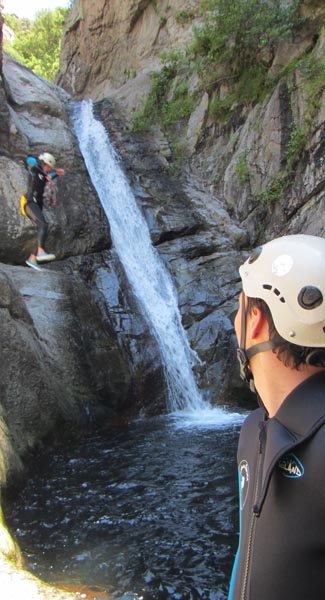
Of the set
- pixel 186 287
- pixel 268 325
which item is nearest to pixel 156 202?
pixel 186 287

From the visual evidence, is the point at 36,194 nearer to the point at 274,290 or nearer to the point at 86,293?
the point at 86,293

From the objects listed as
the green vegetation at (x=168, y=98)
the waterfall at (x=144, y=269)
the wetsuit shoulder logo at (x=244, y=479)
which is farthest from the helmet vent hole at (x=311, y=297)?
the green vegetation at (x=168, y=98)

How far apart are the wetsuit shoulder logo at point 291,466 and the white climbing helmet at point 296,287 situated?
1.14 ft

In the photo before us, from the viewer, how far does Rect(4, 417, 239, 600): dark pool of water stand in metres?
3.91

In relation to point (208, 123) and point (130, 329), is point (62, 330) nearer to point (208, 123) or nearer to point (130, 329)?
point (130, 329)

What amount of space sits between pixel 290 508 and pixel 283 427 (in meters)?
0.20

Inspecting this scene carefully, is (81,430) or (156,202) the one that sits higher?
(156,202)

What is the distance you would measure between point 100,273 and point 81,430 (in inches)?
153

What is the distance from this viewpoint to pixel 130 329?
32.0 feet

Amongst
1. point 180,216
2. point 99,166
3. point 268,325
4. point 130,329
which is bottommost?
point 130,329

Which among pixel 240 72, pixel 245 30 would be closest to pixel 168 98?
pixel 240 72

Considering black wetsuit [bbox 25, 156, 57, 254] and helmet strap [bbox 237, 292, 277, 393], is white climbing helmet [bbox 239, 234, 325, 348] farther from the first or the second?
black wetsuit [bbox 25, 156, 57, 254]

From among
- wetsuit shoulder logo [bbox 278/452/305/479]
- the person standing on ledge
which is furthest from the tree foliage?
wetsuit shoulder logo [bbox 278/452/305/479]

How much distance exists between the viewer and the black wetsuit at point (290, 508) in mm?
1181
